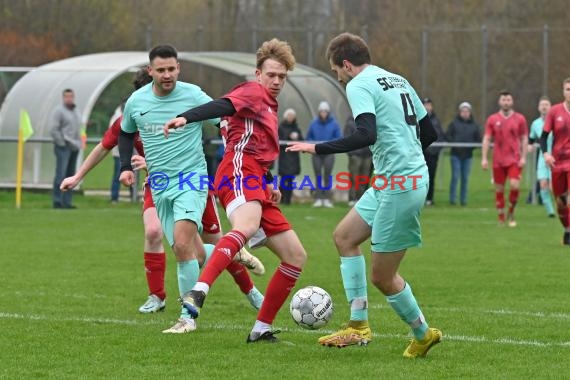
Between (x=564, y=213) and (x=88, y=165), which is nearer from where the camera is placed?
(x=88, y=165)

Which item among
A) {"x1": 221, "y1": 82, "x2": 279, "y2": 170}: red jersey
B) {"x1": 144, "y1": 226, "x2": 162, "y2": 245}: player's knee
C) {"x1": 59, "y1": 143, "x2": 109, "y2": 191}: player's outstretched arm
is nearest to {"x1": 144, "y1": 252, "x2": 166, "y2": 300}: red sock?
{"x1": 144, "y1": 226, "x2": 162, "y2": 245}: player's knee

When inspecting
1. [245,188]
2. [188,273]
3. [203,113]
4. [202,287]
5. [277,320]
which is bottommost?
[277,320]

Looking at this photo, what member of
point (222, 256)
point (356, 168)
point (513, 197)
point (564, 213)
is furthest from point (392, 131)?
point (356, 168)

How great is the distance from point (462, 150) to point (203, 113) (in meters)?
16.4

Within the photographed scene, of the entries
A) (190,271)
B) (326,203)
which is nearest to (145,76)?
(190,271)

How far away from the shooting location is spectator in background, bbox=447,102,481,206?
75.5ft

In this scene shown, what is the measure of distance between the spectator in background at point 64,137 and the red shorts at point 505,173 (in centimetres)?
744

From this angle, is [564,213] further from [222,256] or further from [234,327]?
[222,256]

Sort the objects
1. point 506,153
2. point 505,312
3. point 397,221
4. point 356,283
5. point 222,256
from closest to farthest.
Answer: point 397,221
point 222,256
point 356,283
point 505,312
point 506,153

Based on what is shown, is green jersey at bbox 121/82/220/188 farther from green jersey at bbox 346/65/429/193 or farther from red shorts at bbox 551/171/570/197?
red shorts at bbox 551/171/570/197

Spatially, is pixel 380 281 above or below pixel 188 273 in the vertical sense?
above

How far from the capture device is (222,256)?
716cm

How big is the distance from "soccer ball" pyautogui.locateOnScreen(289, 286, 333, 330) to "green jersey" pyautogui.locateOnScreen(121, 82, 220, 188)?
118cm

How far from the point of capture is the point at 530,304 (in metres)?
9.45
